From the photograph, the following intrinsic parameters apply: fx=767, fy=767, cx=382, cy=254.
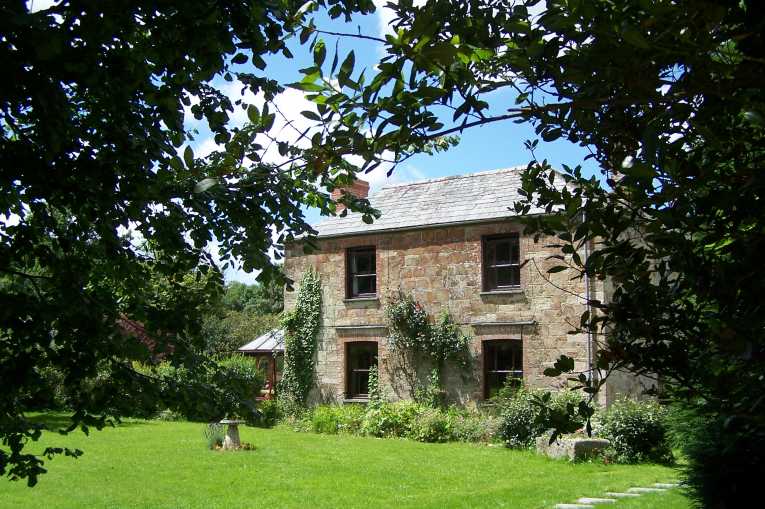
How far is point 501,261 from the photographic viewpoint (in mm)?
18156

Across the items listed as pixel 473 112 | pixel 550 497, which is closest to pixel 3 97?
pixel 473 112

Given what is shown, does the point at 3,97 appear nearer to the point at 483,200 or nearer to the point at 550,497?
the point at 550,497

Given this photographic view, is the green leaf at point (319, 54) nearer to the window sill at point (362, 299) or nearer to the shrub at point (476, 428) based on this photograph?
the shrub at point (476, 428)

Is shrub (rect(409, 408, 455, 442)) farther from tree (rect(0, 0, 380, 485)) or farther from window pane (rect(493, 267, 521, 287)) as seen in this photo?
tree (rect(0, 0, 380, 485))

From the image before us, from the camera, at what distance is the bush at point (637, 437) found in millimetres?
13695

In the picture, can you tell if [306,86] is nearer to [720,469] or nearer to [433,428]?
[720,469]

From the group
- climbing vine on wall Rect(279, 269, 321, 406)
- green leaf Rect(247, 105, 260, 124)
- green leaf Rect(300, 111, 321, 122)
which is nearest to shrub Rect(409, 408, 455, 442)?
climbing vine on wall Rect(279, 269, 321, 406)

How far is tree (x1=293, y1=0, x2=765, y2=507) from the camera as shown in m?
2.09

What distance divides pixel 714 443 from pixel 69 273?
17.0 feet

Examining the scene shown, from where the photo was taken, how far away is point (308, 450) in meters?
14.9

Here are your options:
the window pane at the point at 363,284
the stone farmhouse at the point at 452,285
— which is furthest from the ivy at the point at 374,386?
the window pane at the point at 363,284

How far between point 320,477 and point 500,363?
24.4 ft

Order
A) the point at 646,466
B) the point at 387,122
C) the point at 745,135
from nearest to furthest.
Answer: the point at 387,122
the point at 745,135
the point at 646,466

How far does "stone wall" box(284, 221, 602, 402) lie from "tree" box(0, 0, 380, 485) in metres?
12.1
